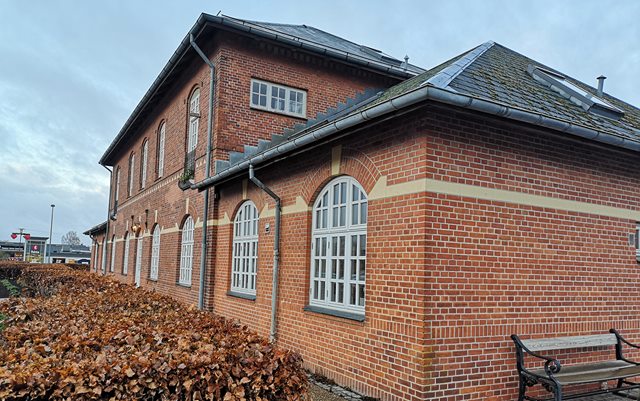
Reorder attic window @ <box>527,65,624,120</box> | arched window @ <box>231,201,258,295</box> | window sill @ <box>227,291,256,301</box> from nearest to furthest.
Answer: attic window @ <box>527,65,624,120</box> < window sill @ <box>227,291,256,301</box> < arched window @ <box>231,201,258,295</box>

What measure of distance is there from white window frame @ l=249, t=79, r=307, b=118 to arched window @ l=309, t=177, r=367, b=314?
17.8ft

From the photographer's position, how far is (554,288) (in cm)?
670

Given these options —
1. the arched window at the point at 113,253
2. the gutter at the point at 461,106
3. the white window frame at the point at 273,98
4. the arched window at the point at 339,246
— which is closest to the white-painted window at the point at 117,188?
the arched window at the point at 113,253

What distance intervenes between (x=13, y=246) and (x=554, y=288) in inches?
3366

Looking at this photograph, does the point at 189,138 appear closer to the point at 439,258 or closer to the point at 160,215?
the point at 160,215

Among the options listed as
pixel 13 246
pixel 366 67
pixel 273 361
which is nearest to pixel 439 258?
pixel 273 361

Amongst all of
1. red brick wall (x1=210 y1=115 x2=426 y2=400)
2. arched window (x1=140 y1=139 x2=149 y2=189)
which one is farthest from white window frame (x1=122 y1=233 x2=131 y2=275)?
red brick wall (x1=210 y1=115 x2=426 y2=400)

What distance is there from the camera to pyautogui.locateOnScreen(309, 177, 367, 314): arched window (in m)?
7.13

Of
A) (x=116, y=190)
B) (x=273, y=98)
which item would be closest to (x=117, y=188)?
(x=116, y=190)

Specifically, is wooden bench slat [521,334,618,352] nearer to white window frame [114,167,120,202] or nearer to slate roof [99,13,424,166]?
slate roof [99,13,424,166]

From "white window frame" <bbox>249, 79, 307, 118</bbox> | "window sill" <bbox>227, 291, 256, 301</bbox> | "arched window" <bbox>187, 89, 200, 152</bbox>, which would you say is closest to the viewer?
"window sill" <bbox>227, 291, 256, 301</bbox>

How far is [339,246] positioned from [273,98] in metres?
6.56

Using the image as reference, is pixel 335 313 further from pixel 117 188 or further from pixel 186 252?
pixel 117 188

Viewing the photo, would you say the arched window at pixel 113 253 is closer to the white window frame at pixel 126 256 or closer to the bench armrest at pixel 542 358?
the white window frame at pixel 126 256
